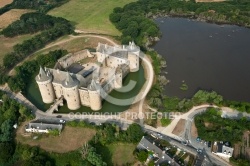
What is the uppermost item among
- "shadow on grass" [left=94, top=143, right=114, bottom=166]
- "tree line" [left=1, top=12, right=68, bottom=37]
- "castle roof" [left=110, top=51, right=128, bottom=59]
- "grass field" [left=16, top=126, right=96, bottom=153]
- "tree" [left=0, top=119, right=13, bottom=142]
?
"tree line" [left=1, top=12, right=68, bottom=37]

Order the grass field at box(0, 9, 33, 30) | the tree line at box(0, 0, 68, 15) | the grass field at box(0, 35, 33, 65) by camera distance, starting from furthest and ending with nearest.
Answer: the tree line at box(0, 0, 68, 15) < the grass field at box(0, 9, 33, 30) < the grass field at box(0, 35, 33, 65)

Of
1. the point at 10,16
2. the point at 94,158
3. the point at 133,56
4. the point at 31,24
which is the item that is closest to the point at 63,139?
the point at 94,158

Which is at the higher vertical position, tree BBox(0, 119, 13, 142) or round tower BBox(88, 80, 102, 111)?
round tower BBox(88, 80, 102, 111)

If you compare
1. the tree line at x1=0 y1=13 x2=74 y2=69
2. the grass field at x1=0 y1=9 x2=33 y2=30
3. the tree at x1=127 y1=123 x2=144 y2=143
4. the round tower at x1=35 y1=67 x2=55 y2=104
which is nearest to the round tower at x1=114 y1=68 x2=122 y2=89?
the round tower at x1=35 y1=67 x2=55 y2=104

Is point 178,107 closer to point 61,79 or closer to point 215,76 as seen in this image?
point 215,76

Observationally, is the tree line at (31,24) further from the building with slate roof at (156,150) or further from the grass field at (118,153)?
the building with slate roof at (156,150)

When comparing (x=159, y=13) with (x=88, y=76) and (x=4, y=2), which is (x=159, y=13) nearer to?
(x=88, y=76)

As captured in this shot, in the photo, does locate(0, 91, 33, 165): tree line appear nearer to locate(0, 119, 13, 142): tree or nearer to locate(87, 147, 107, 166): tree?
locate(0, 119, 13, 142): tree

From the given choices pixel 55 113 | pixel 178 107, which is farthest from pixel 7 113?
pixel 178 107
